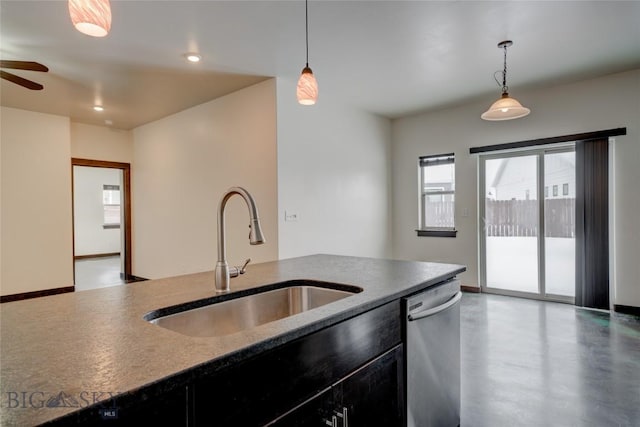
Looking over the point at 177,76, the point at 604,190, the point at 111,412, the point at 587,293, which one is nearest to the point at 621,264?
the point at 587,293

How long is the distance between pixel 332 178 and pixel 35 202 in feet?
14.7

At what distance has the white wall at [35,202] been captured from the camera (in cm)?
502

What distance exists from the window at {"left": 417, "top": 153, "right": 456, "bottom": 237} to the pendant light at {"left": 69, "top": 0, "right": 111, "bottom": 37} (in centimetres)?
493

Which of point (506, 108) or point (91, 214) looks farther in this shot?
point (91, 214)

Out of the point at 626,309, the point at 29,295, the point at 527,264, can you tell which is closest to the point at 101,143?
the point at 29,295

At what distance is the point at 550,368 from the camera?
107 inches

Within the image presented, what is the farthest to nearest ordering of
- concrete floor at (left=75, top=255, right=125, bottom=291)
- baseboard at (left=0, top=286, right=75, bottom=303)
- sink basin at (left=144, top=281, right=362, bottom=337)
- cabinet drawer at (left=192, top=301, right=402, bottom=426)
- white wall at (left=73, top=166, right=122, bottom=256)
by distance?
Result: white wall at (left=73, top=166, right=122, bottom=256) → concrete floor at (left=75, top=255, right=125, bottom=291) → baseboard at (left=0, top=286, right=75, bottom=303) → sink basin at (left=144, top=281, right=362, bottom=337) → cabinet drawer at (left=192, top=301, right=402, bottom=426)

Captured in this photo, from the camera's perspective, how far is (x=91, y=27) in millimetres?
1472

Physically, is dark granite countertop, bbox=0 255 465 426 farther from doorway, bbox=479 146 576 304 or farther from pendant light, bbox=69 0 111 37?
doorway, bbox=479 146 576 304

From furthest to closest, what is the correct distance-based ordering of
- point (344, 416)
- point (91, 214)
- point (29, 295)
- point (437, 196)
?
1. point (91, 214)
2. point (437, 196)
3. point (29, 295)
4. point (344, 416)

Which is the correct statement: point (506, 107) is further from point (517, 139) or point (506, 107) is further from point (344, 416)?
point (344, 416)

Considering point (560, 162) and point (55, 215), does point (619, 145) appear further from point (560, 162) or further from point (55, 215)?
point (55, 215)

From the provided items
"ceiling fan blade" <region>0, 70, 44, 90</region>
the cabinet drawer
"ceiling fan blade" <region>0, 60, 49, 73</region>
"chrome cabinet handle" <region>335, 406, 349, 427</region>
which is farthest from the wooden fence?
"ceiling fan blade" <region>0, 70, 44, 90</region>

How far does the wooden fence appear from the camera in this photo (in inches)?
178
